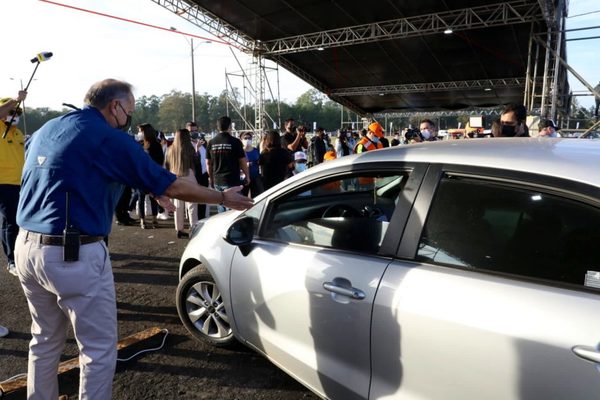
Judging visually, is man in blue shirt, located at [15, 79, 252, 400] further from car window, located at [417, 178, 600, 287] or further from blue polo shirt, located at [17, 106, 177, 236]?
Answer: car window, located at [417, 178, 600, 287]

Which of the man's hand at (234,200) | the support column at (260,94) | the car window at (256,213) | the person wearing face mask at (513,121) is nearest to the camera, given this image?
the man's hand at (234,200)

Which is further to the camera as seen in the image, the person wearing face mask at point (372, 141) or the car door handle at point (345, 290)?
the person wearing face mask at point (372, 141)

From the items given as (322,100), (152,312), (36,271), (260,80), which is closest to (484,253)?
(36,271)

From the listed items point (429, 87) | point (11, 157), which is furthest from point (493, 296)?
point (429, 87)

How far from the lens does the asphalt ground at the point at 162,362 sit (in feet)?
8.64

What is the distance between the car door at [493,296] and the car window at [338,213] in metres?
0.31

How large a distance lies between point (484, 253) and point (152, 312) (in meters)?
3.12

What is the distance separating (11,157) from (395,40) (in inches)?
554

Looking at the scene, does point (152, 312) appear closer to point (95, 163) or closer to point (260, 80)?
point (95, 163)

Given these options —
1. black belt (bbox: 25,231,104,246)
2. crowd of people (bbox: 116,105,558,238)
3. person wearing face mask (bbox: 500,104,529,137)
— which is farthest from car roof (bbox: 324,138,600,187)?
crowd of people (bbox: 116,105,558,238)

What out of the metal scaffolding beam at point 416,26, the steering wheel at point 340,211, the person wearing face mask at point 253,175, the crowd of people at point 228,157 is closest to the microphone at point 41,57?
the crowd of people at point 228,157

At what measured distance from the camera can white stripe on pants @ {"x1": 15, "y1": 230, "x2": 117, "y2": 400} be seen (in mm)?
1891

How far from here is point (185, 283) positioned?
3.14 m

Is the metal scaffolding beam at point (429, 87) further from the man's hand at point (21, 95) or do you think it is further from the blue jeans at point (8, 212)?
the blue jeans at point (8, 212)
